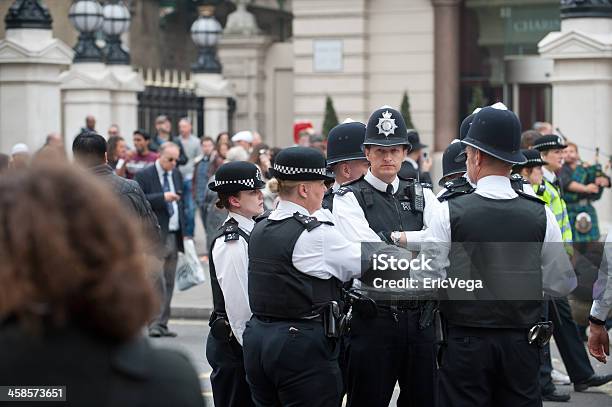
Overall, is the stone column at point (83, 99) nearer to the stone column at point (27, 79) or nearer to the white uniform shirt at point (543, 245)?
the stone column at point (27, 79)

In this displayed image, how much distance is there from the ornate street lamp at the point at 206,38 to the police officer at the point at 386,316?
19.5 metres

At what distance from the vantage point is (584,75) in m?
17.5

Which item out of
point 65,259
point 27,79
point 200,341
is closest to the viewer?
point 65,259

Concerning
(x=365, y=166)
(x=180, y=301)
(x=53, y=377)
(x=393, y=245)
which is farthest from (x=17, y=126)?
(x=53, y=377)

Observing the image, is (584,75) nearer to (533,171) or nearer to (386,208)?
(533,171)

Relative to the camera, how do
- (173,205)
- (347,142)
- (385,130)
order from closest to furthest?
(385,130)
(347,142)
(173,205)

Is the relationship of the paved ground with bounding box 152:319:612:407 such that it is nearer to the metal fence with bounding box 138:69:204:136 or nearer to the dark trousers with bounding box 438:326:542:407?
the dark trousers with bounding box 438:326:542:407

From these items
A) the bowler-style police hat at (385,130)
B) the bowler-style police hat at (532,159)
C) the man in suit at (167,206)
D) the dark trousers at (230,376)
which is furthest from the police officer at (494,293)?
the man in suit at (167,206)

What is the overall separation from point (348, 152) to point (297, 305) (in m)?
1.70


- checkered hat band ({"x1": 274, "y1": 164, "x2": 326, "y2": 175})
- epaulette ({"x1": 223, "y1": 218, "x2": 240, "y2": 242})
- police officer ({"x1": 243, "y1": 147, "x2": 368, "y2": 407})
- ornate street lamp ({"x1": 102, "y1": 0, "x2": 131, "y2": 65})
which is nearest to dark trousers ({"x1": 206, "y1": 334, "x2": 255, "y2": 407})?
epaulette ({"x1": 223, "y1": 218, "x2": 240, "y2": 242})

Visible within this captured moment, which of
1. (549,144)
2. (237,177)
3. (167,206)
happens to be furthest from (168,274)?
(237,177)

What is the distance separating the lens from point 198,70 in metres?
26.9

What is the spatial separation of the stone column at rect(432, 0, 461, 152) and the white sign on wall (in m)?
2.03

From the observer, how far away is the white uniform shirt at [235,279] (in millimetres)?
6594
